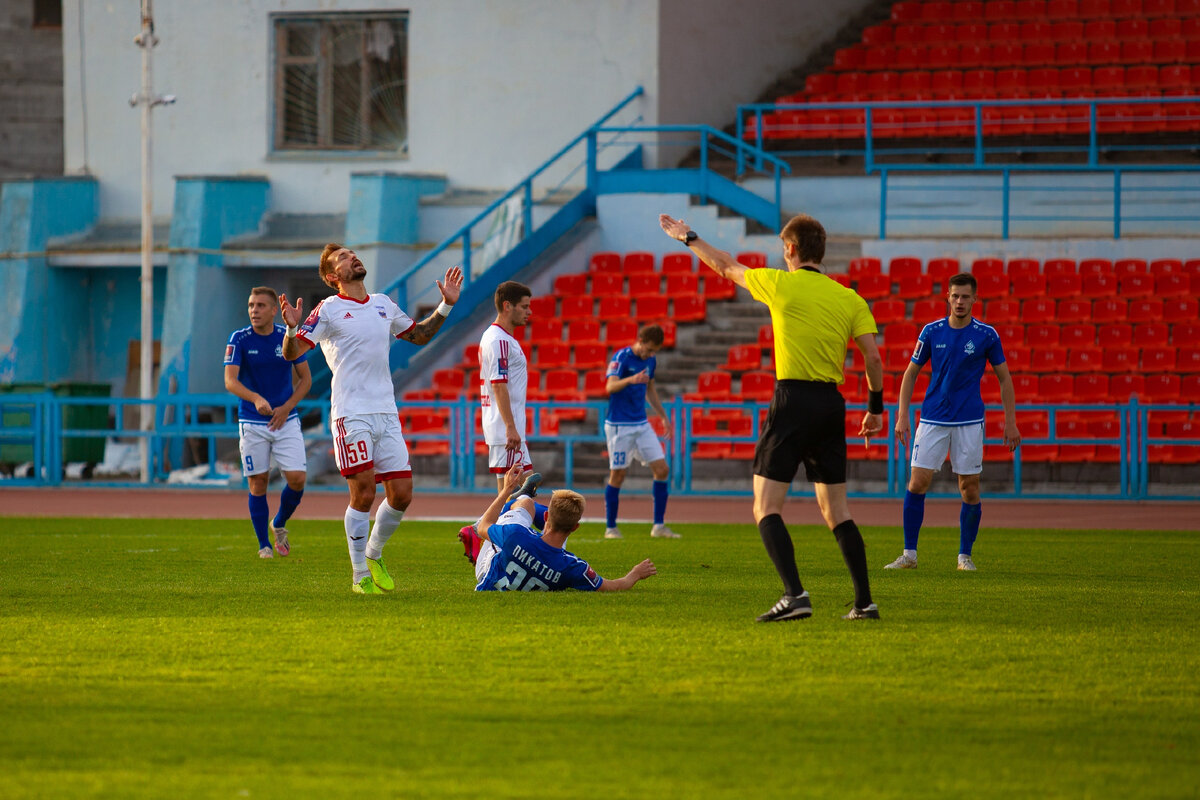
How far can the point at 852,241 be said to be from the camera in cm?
2408

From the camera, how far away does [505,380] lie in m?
10.4

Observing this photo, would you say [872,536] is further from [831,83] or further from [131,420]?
[131,420]

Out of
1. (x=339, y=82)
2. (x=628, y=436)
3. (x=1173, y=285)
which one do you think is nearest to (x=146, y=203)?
(x=339, y=82)

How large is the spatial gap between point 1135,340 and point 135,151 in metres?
17.1

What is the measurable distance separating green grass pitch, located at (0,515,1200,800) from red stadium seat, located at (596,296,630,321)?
12465 millimetres

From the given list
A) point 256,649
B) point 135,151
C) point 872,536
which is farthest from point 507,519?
point 135,151

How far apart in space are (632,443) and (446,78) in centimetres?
1452

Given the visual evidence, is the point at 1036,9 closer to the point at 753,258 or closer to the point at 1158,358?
the point at 753,258

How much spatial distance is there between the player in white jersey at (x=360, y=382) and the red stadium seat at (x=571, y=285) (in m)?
14.6

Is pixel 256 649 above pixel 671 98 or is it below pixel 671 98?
below

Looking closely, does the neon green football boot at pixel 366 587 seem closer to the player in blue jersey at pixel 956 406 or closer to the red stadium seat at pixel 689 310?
the player in blue jersey at pixel 956 406

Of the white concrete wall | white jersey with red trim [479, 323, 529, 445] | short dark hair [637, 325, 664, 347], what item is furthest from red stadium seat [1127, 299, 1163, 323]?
white jersey with red trim [479, 323, 529, 445]

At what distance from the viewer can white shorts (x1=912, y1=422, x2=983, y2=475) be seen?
1112 centimetres

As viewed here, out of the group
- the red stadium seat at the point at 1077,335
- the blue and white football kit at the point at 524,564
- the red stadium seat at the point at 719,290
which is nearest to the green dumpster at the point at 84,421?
the red stadium seat at the point at 719,290
